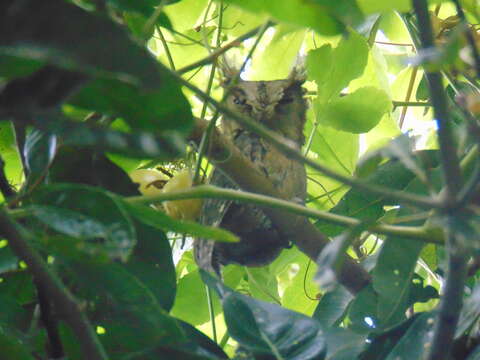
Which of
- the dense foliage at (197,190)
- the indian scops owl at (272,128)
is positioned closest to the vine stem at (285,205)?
the dense foliage at (197,190)

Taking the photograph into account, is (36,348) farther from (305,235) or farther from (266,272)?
(266,272)

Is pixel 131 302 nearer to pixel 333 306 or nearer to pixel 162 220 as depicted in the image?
pixel 162 220

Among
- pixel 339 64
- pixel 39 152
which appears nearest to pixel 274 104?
pixel 339 64

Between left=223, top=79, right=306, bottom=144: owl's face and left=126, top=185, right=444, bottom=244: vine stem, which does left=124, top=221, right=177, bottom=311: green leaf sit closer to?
left=126, top=185, right=444, bottom=244: vine stem

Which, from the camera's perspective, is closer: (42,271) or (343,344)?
(42,271)

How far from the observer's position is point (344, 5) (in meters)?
0.50

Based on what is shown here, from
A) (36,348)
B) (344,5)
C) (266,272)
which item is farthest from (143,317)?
(266,272)

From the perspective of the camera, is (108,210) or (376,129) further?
(376,129)

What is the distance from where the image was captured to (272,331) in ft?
2.73

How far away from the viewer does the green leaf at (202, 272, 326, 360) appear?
0.79 metres

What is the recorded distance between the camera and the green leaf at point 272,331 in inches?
31.1

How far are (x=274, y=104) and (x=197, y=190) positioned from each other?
36.3 inches

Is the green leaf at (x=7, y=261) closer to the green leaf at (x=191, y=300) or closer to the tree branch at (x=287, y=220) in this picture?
the tree branch at (x=287, y=220)

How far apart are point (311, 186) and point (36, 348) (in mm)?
883
